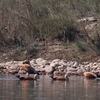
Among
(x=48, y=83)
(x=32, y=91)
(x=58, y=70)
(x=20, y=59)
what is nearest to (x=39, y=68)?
(x=58, y=70)

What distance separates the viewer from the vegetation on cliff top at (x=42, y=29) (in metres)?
25.8

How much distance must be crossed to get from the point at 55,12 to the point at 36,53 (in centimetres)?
260

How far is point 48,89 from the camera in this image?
16797 millimetres

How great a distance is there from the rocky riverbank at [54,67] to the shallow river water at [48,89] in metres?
2.05

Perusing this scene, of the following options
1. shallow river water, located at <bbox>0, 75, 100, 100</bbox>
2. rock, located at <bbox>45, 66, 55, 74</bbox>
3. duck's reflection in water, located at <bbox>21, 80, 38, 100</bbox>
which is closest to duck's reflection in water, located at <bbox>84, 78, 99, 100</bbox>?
shallow river water, located at <bbox>0, 75, 100, 100</bbox>

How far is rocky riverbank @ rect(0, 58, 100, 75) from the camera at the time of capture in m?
22.7

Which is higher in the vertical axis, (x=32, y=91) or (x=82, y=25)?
(x=82, y=25)

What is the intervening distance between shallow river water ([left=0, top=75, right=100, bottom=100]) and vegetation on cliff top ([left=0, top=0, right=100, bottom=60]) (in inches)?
209

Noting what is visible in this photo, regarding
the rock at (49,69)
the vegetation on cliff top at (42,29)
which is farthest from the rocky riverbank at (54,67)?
the vegetation on cliff top at (42,29)

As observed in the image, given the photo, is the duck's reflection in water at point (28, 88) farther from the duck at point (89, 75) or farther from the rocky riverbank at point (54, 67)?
the rocky riverbank at point (54, 67)

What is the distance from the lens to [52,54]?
2609cm

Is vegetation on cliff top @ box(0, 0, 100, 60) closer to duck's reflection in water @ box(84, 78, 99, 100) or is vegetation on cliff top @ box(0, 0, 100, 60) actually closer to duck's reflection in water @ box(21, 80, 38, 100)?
duck's reflection in water @ box(84, 78, 99, 100)

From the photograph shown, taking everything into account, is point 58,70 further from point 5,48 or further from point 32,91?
point 32,91

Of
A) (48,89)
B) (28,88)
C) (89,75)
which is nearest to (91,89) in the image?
(48,89)
